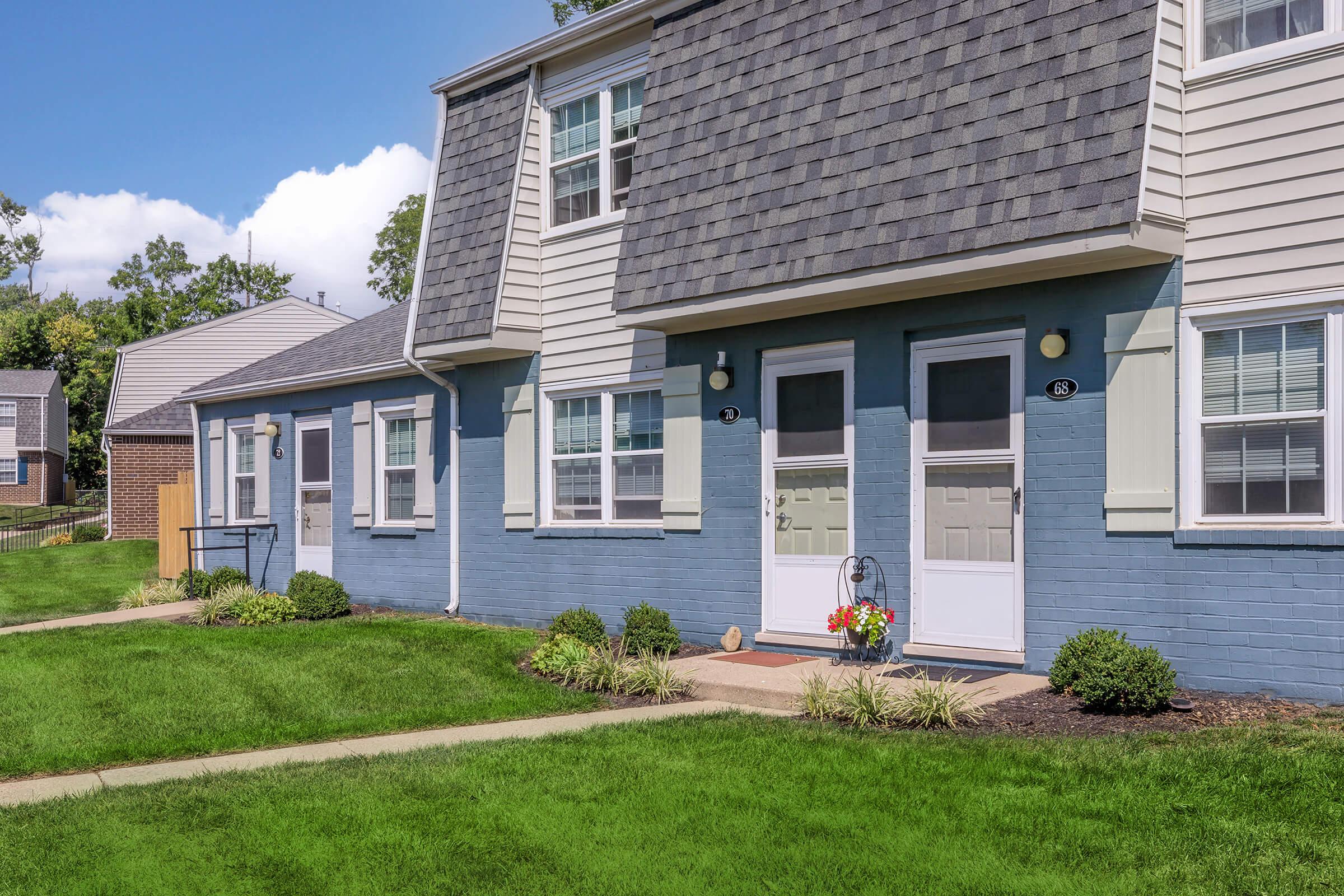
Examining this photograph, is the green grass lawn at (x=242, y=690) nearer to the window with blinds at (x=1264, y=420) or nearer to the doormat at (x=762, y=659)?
the doormat at (x=762, y=659)

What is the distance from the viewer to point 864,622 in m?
8.84

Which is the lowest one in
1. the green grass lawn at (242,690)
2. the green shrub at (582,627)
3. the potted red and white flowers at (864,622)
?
the green grass lawn at (242,690)

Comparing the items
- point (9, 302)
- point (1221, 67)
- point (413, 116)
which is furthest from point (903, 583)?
point (9, 302)

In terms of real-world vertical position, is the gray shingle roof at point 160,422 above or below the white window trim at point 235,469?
above

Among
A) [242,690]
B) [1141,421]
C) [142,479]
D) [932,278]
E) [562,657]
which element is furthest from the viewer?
[142,479]

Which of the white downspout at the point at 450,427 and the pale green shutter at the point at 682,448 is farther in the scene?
the white downspout at the point at 450,427

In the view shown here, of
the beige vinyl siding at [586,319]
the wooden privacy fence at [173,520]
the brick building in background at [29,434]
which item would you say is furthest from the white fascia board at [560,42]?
the brick building in background at [29,434]

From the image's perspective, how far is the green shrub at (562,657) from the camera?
9.30m

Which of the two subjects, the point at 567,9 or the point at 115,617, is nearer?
the point at 115,617

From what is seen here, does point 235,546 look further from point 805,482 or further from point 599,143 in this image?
point 805,482

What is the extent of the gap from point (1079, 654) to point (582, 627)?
4490 millimetres

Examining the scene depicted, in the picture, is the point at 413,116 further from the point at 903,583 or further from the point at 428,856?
the point at 428,856

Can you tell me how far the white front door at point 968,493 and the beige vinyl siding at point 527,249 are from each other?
4726 millimetres

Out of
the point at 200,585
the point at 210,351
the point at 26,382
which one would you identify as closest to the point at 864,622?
the point at 200,585
